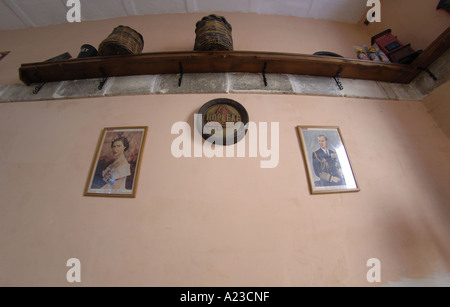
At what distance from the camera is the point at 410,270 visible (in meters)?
1.15

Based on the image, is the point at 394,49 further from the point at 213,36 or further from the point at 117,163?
the point at 117,163

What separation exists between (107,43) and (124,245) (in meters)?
1.72

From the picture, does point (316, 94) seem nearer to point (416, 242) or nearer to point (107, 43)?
point (416, 242)

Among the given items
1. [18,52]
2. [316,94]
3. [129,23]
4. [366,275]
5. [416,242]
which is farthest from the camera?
Answer: [129,23]

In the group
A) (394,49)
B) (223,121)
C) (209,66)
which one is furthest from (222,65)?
(394,49)

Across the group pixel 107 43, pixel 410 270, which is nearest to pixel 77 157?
pixel 107 43

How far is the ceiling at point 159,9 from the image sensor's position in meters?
2.47

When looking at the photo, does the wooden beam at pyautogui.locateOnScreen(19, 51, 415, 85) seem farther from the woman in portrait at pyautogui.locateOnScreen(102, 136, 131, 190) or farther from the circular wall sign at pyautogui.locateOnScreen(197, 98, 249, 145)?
the woman in portrait at pyautogui.locateOnScreen(102, 136, 131, 190)

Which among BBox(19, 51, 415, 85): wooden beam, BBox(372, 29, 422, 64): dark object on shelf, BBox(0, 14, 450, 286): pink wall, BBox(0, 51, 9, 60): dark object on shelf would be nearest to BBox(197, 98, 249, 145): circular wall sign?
BBox(0, 14, 450, 286): pink wall

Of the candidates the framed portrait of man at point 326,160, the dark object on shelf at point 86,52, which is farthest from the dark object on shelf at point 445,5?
the dark object on shelf at point 86,52

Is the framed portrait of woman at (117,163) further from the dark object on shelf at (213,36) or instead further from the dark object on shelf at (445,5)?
the dark object on shelf at (445,5)

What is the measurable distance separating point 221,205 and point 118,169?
827 mm

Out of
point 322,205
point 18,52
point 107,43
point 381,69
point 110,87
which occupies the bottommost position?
point 322,205

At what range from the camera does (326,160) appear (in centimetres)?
142
